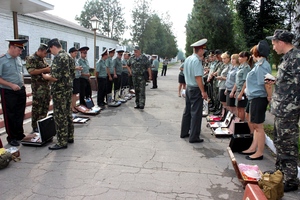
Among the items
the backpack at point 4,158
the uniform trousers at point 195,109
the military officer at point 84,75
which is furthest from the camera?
the military officer at point 84,75

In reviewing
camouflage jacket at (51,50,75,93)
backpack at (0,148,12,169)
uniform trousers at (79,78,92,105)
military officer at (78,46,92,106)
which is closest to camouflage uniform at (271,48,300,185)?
camouflage jacket at (51,50,75,93)

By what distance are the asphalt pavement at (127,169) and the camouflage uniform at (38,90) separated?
2.31ft

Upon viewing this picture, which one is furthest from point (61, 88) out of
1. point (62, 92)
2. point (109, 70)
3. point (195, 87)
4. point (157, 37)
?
point (157, 37)

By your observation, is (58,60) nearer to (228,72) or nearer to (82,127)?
(82,127)

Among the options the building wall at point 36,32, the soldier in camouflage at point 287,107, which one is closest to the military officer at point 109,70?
the building wall at point 36,32

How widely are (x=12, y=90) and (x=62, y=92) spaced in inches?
38.2

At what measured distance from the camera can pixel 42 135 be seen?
463 centimetres

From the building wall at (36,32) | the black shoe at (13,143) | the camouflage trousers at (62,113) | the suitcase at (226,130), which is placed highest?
the building wall at (36,32)

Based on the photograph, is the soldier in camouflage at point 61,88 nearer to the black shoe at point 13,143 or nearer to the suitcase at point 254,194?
the black shoe at point 13,143

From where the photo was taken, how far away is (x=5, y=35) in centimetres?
1178

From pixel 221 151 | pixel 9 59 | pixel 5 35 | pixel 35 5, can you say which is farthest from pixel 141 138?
pixel 5 35

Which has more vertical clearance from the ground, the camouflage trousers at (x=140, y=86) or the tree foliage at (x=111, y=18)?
the tree foliage at (x=111, y=18)

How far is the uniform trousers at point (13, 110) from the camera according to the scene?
4605 mm

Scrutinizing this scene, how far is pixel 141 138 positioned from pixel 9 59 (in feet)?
9.37
